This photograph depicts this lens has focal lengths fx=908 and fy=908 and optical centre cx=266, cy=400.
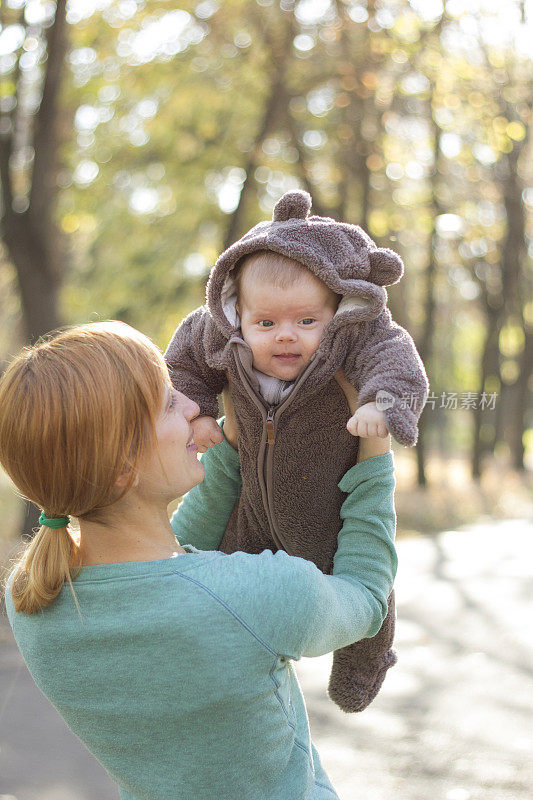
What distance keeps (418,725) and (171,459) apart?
3.59m

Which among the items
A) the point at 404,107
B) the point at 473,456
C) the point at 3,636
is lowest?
the point at 473,456

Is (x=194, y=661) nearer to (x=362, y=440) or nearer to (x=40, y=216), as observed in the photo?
(x=362, y=440)

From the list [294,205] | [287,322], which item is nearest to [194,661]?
[287,322]

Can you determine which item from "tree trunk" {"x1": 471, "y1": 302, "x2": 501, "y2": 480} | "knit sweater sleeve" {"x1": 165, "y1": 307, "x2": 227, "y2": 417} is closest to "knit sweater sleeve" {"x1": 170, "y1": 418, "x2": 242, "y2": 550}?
"knit sweater sleeve" {"x1": 165, "y1": 307, "x2": 227, "y2": 417}

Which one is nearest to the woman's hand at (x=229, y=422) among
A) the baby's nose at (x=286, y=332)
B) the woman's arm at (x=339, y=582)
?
the baby's nose at (x=286, y=332)

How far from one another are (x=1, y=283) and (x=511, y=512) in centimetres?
1288

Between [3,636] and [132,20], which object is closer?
[3,636]

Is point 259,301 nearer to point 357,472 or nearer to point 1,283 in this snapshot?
point 357,472

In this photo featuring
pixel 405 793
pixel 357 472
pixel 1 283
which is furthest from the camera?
pixel 1 283

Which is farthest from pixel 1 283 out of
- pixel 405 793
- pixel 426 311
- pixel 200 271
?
pixel 405 793

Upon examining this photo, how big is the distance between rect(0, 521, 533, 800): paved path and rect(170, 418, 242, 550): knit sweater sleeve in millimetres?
2036

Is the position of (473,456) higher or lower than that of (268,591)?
lower

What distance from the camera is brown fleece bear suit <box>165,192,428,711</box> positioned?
82.0 inches

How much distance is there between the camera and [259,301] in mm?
2158
